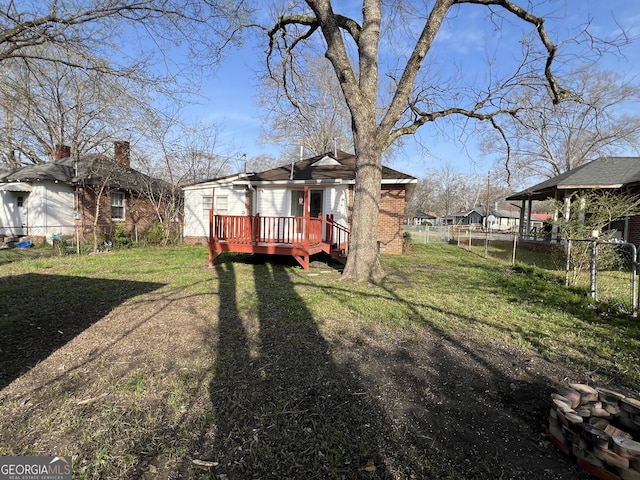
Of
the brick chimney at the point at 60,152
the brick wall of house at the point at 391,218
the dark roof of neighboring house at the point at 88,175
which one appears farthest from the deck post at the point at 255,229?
the brick chimney at the point at 60,152

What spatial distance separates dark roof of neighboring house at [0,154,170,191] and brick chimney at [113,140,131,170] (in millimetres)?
409

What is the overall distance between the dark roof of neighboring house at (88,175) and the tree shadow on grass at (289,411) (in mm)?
12018

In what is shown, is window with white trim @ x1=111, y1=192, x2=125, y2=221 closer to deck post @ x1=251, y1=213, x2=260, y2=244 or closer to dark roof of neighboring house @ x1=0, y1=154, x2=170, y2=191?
dark roof of neighboring house @ x1=0, y1=154, x2=170, y2=191

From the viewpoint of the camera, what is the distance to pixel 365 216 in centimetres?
718

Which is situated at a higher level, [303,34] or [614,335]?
[303,34]

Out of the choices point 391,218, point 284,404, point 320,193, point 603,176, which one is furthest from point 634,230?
point 284,404

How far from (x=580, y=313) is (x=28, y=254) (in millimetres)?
15797

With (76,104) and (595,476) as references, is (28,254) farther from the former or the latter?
(595,476)

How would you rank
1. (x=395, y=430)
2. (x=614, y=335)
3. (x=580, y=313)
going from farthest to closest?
(x=580, y=313), (x=614, y=335), (x=395, y=430)

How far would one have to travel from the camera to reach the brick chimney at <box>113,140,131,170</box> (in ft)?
47.9

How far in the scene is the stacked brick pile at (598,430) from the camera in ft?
5.88

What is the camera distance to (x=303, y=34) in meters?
8.93

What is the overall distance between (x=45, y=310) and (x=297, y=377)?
4.37 metres

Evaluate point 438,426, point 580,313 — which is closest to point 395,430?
point 438,426
